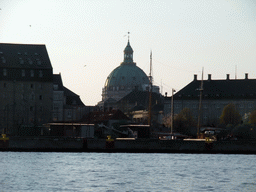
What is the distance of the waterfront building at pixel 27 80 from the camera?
525ft

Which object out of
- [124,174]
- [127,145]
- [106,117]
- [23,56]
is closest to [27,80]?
[23,56]

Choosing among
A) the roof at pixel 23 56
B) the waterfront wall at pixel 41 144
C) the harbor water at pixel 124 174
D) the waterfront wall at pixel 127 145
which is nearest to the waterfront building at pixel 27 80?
the roof at pixel 23 56

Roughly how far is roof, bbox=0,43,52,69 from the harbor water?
73.4 m

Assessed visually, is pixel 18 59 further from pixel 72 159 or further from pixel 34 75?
pixel 72 159

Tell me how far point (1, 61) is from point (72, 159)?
7857 centimetres

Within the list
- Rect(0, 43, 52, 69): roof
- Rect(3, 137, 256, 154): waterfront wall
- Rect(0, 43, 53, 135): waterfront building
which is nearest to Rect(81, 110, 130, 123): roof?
Rect(0, 43, 53, 135): waterfront building

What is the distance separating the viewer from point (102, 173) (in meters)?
67.1

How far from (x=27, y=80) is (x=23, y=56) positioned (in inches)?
185

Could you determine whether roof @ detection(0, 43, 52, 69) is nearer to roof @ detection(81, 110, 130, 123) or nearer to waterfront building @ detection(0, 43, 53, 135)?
waterfront building @ detection(0, 43, 53, 135)

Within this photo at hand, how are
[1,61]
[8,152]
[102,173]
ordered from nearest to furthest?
[102,173]
[8,152]
[1,61]

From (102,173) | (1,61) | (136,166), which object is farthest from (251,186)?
(1,61)

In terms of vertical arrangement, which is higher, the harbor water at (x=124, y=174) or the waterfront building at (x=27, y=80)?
the waterfront building at (x=27, y=80)

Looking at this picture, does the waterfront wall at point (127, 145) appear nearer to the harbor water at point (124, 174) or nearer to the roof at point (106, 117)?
the harbor water at point (124, 174)

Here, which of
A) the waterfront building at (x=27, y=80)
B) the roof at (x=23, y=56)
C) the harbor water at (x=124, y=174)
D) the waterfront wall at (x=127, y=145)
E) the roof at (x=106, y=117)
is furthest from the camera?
the roof at (x=106, y=117)
